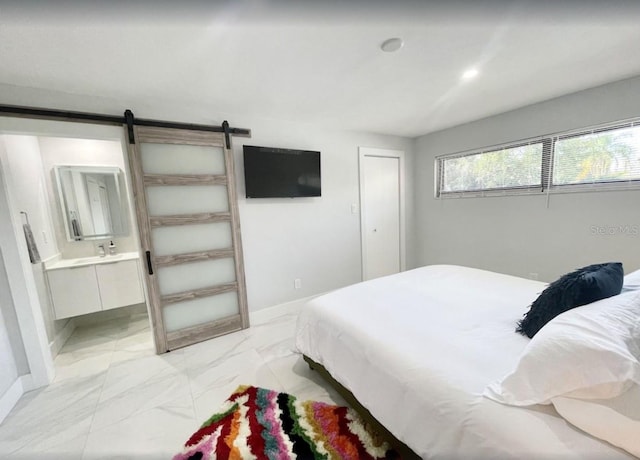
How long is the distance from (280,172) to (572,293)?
2.50 meters

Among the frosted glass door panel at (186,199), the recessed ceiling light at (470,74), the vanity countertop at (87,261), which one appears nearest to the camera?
the recessed ceiling light at (470,74)

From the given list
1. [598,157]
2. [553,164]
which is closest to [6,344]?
[553,164]

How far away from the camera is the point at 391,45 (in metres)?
1.53

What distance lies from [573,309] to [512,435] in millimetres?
646

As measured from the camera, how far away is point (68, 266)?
8.41ft

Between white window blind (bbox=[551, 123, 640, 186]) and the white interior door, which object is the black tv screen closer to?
the white interior door

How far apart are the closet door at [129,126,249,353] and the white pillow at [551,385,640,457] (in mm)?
2539

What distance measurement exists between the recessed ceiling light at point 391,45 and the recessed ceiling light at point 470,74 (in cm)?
75

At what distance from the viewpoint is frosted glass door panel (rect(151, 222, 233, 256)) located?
235cm

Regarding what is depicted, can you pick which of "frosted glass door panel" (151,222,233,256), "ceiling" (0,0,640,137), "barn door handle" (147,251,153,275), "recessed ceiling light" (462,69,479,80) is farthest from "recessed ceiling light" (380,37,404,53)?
"barn door handle" (147,251,153,275)

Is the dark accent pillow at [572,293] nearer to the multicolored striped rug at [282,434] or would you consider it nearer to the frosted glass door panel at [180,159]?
the multicolored striped rug at [282,434]

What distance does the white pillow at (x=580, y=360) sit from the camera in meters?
0.77

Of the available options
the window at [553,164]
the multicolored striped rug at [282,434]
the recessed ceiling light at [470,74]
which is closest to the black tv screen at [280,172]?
the recessed ceiling light at [470,74]

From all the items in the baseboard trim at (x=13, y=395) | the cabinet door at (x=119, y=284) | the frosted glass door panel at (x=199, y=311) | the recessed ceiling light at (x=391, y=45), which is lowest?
the baseboard trim at (x=13, y=395)
